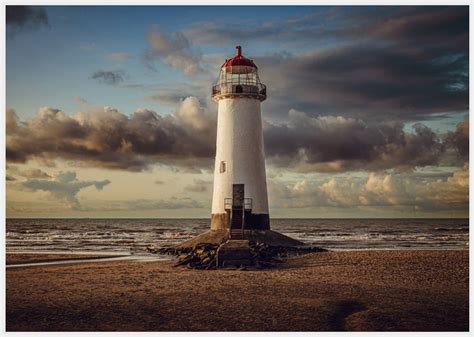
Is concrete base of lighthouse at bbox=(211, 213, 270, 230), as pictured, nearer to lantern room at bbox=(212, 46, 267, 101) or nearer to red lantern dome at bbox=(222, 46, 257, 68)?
lantern room at bbox=(212, 46, 267, 101)

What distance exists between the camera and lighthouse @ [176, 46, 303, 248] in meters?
23.6

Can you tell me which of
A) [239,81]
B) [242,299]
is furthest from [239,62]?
[242,299]

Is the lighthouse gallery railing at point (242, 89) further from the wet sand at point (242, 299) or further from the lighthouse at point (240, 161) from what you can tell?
the wet sand at point (242, 299)

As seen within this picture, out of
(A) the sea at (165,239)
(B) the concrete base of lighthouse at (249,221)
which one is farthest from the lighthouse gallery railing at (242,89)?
(A) the sea at (165,239)

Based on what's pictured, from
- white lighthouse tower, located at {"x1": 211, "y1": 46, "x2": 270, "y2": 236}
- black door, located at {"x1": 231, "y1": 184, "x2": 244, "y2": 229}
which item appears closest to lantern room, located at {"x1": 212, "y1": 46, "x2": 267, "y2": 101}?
white lighthouse tower, located at {"x1": 211, "y1": 46, "x2": 270, "y2": 236}

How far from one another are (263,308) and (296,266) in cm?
719

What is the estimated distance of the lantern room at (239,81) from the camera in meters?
24.0

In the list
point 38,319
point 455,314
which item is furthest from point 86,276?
point 455,314

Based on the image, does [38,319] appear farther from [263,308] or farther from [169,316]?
[263,308]

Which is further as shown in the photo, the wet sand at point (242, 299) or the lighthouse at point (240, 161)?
the lighthouse at point (240, 161)

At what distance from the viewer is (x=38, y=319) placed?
31.2ft

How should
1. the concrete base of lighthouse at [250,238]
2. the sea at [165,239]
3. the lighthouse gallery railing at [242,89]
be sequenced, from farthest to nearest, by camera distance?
the sea at [165,239], the lighthouse gallery railing at [242,89], the concrete base of lighthouse at [250,238]

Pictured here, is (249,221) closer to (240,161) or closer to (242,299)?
(240,161)

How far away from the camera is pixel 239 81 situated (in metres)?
24.3
